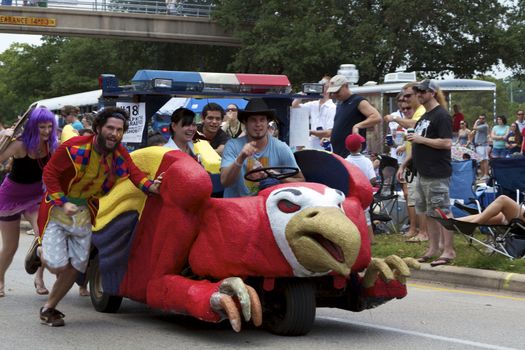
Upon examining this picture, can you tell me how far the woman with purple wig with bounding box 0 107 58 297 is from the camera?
32.2 ft

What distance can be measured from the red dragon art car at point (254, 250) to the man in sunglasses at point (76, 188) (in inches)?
9.7

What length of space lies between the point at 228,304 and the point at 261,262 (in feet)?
1.61

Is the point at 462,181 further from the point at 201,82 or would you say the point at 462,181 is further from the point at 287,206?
the point at 287,206

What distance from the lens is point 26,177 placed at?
10.1 metres

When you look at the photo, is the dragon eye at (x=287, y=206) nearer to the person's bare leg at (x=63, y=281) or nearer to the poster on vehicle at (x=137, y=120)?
the person's bare leg at (x=63, y=281)

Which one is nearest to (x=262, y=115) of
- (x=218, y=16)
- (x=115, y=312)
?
(x=115, y=312)

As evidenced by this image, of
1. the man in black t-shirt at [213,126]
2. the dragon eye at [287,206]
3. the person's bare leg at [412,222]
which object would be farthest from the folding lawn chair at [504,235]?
the dragon eye at [287,206]

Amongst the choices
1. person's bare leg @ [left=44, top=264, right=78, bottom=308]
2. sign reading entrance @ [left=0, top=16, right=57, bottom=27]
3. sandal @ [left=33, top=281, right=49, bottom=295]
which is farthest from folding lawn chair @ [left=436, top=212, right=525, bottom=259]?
sign reading entrance @ [left=0, top=16, right=57, bottom=27]

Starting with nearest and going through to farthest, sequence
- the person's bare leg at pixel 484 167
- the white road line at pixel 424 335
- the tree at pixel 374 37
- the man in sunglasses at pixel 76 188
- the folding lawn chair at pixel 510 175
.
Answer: the white road line at pixel 424 335 → the man in sunglasses at pixel 76 188 → the folding lawn chair at pixel 510 175 → the person's bare leg at pixel 484 167 → the tree at pixel 374 37

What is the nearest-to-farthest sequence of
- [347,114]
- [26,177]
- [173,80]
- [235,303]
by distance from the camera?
[235,303] → [173,80] → [26,177] → [347,114]

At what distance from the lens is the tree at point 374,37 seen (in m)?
42.1

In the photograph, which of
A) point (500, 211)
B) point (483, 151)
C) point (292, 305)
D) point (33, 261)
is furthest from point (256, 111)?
point (483, 151)

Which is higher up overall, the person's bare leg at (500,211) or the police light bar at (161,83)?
the police light bar at (161,83)

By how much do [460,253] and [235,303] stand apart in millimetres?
5752
